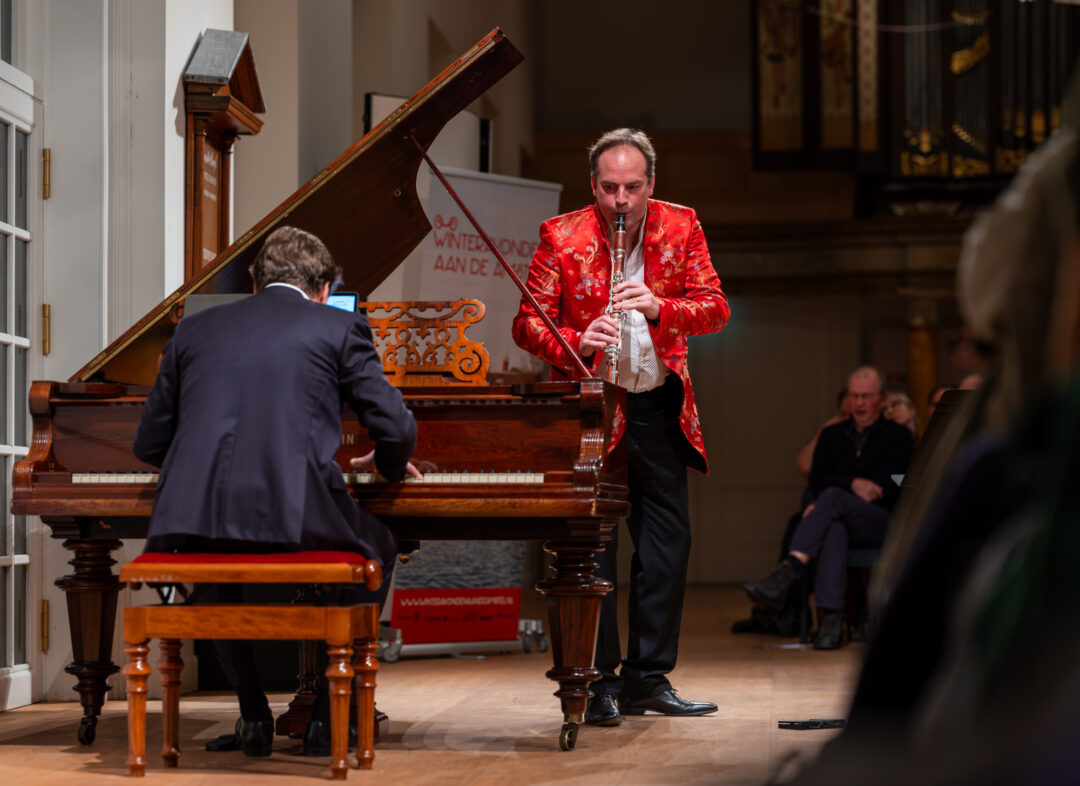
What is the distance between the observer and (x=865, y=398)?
6305mm

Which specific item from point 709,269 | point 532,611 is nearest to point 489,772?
point 709,269

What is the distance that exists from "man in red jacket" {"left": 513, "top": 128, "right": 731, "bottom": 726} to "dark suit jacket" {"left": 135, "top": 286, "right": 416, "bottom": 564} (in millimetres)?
785

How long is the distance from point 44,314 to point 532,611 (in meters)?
4.50

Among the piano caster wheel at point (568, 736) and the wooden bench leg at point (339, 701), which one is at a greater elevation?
the wooden bench leg at point (339, 701)

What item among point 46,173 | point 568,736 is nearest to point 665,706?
point 568,736

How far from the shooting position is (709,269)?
12.1ft

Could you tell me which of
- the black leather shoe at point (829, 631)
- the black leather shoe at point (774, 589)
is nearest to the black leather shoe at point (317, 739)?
the black leather shoe at point (829, 631)

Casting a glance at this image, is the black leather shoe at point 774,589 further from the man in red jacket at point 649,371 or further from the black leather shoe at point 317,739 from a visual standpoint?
the black leather shoe at point 317,739

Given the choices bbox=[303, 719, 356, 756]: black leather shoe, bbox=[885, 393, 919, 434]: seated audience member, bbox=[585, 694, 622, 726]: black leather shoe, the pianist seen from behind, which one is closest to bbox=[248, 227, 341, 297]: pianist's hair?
the pianist seen from behind

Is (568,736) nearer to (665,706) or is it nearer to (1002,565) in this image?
(665,706)

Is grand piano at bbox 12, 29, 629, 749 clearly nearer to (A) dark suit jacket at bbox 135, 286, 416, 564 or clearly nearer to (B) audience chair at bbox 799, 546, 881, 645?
(A) dark suit jacket at bbox 135, 286, 416, 564

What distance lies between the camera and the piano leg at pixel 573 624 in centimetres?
315

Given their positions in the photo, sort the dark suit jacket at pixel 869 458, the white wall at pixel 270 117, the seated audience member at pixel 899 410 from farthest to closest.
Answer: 1. the seated audience member at pixel 899 410
2. the dark suit jacket at pixel 869 458
3. the white wall at pixel 270 117

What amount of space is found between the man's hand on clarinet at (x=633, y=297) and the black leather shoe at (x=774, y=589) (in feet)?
10.4
